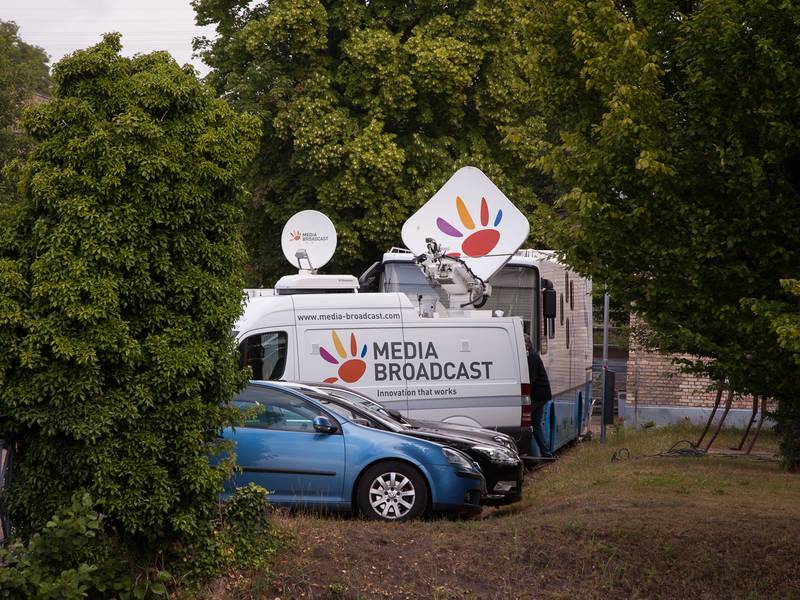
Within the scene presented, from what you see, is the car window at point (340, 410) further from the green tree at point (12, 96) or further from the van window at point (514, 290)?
the green tree at point (12, 96)

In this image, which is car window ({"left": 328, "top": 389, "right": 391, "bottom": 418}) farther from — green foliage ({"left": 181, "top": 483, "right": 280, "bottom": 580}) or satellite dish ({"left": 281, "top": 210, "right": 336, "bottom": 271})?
satellite dish ({"left": 281, "top": 210, "right": 336, "bottom": 271})

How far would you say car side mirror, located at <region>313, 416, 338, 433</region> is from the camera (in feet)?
35.6

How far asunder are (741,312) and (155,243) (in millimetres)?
3874

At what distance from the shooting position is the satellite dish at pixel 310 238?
20.1 m

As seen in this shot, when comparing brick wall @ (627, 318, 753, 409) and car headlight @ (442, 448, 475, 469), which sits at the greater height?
brick wall @ (627, 318, 753, 409)

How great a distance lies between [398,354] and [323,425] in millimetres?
3835

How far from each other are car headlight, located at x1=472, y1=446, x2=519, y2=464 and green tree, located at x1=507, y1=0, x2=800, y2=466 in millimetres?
3727

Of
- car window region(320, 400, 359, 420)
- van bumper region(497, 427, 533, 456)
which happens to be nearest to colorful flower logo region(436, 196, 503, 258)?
van bumper region(497, 427, 533, 456)

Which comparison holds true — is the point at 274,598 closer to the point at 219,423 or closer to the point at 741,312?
the point at 219,423

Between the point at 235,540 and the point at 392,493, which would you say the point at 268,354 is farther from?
the point at 235,540

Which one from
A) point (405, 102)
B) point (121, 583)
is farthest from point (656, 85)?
point (405, 102)

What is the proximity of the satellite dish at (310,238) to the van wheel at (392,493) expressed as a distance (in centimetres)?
957

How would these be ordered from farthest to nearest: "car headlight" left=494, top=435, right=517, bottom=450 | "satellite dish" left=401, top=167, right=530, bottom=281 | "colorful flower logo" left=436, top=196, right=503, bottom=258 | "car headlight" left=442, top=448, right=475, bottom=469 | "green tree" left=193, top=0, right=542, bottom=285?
1. "green tree" left=193, top=0, right=542, bottom=285
2. "colorful flower logo" left=436, top=196, right=503, bottom=258
3. "satellite dish" left=401, top=167, right=530, bottom=281
4. "car headlight" left=494, top=435, right=517, bottom=450
5. "car headlight" left=442, top=448, right=475, bottom=469

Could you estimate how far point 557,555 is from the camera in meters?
8.67
